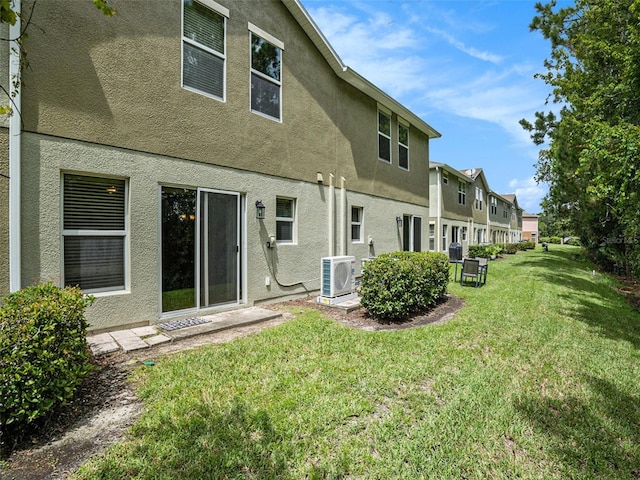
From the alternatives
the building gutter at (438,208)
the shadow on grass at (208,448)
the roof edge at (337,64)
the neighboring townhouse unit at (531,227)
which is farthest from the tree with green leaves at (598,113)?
the neighboring townhouse unit at (531,227)

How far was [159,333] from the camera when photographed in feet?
17.1

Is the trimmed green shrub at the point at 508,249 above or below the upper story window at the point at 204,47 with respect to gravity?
below

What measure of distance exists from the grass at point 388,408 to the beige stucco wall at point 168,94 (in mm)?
3944

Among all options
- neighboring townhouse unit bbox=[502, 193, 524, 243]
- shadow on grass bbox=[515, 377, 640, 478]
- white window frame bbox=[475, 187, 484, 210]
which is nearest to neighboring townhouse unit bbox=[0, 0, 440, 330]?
shadow on grass bbox=[515, 377, 640, 478]

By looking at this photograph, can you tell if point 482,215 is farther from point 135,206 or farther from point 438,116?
point 135,206

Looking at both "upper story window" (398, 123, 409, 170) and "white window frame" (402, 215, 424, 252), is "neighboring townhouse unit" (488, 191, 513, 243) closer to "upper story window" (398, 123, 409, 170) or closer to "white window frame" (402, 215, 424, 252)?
"white window frame" (402, 215, 424, 252)

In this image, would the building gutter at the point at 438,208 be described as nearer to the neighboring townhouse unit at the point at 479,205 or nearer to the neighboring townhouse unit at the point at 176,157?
the neighboring townhouse unit at the point at 479,205

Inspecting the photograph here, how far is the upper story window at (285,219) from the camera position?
8086mm

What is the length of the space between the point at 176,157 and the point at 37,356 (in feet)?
13.9

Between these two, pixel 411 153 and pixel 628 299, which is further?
pixel 411 153

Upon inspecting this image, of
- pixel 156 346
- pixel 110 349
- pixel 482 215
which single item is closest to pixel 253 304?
pixel 156 346

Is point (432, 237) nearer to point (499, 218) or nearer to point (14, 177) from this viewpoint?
point (14, 177)

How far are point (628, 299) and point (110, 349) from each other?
45.5ft

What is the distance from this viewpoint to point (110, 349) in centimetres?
448
